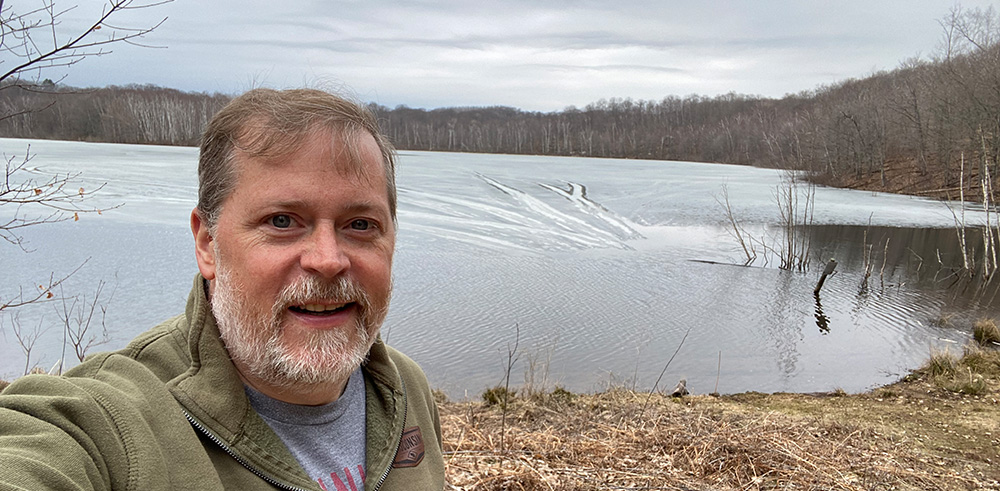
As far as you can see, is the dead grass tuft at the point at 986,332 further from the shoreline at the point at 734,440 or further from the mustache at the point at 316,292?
the mustache at the point at 316,292

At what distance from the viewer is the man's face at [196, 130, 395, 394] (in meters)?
1.45

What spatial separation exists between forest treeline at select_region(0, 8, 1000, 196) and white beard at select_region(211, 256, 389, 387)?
1.97ft

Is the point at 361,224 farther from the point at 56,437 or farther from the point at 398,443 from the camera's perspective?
the point at 56,437

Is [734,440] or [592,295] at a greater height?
[734,440]

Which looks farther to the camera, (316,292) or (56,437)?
(316,292)

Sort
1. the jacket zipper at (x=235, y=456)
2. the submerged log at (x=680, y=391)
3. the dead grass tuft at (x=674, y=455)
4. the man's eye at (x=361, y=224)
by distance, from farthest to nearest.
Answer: the submerged log at (x=680, y=391), the dead grass tuft at (x=674, y=455), the man's eye at (x=361, y=224), the jacket zipper at (x=235, y=456)

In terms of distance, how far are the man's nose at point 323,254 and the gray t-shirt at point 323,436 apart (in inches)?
13.3

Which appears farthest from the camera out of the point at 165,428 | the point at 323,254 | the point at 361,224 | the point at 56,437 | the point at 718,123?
the point at 718,123

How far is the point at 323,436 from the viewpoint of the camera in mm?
1546

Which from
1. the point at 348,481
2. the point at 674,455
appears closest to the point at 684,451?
the point at 674,455

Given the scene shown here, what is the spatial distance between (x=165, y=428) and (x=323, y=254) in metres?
0.48

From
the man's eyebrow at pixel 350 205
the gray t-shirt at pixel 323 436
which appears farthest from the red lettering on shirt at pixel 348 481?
the man's eyebrow at pixel 350 205

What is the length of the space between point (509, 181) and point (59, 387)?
36.5m

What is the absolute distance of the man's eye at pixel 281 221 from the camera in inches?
57.4
